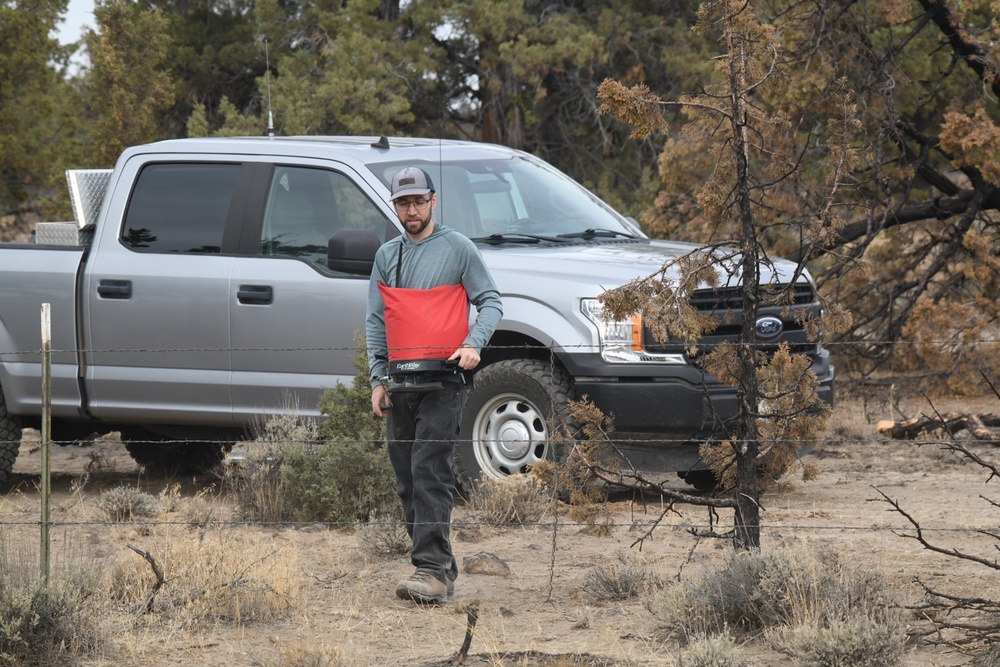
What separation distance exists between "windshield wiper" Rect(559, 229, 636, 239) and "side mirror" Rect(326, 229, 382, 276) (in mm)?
1418

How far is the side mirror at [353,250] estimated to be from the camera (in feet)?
24.2

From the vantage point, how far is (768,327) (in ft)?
24.7

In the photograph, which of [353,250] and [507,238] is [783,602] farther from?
[507,238]

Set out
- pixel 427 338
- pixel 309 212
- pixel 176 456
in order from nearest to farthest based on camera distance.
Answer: pixel 427 338, pixel 309 212, pixel 176 456

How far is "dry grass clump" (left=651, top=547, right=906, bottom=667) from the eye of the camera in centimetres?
496

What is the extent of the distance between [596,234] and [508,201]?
578mm

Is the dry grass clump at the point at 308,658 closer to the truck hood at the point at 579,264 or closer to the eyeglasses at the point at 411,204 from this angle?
the eyeglasses at the point at 411,204

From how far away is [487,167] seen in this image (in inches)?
339

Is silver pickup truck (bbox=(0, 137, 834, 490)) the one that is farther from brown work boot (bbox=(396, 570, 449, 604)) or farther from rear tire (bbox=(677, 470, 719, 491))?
brown work boot (bbox=(396, 570, 449, 604))

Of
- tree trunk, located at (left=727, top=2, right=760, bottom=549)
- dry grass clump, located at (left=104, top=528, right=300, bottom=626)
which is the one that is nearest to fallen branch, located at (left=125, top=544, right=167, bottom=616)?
dry grass clump, located at (left=104, top=528, right=300, bottom=626)

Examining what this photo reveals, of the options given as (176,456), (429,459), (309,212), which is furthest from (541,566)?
(176,456)

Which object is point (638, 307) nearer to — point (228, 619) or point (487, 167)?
point (228, 619)

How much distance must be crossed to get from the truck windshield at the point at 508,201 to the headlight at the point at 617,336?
3.30 feet

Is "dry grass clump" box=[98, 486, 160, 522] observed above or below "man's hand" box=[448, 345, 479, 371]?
below
